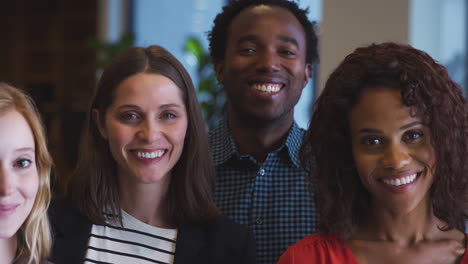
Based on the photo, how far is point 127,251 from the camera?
1889 millimetres

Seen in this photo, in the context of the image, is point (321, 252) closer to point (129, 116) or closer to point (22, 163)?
Result: point (129, 116)

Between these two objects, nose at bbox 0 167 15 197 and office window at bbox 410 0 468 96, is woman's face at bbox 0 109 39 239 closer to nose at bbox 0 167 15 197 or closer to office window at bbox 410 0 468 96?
nose at bbox 0 167 15 197

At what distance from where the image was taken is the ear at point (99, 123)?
6.42ft

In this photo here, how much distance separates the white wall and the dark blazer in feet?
4.48

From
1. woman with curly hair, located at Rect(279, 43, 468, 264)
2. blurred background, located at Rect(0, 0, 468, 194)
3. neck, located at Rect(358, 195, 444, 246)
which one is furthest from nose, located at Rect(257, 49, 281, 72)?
neck, located at Rect(358, 195, 444, 246)

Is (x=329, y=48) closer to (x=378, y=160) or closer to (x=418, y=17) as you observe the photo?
(x=418, y=17)

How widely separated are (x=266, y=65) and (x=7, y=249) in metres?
1.12

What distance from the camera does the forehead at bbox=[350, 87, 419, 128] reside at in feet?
5.06

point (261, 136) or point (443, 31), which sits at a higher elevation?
point (443, 31)

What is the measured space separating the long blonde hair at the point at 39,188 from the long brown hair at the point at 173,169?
0.26 meters

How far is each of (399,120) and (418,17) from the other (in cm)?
165

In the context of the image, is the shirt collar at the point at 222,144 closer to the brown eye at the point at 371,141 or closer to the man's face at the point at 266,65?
the man's face at the point at 266,65

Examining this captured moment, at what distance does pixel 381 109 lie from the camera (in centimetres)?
156

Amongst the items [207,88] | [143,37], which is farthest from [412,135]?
[143,37]
